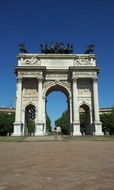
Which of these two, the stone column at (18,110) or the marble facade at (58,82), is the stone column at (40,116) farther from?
the stone column at (18,110)

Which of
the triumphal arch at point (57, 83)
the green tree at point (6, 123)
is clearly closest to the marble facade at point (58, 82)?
the triumphal arch at point (57, 83)

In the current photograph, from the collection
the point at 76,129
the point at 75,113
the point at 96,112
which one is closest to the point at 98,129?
the point at 96,112

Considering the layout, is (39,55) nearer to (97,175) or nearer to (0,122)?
(0,122)

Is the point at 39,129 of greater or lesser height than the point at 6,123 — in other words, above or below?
below

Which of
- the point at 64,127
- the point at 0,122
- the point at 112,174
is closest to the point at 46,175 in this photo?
the point at 112,174

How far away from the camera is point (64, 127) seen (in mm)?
96500

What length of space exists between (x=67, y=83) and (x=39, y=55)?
7930 millimetres

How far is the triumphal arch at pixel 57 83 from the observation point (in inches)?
1839

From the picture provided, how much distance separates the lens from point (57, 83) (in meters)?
49.1

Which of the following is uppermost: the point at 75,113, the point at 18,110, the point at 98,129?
A: the point at 18,110

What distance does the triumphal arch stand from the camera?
153 feet

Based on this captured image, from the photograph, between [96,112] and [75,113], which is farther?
[75,113]

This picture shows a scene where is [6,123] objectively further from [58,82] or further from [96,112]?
[96,112]

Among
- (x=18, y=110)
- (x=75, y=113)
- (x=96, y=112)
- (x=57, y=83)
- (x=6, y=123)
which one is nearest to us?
(x=18, y=110)
